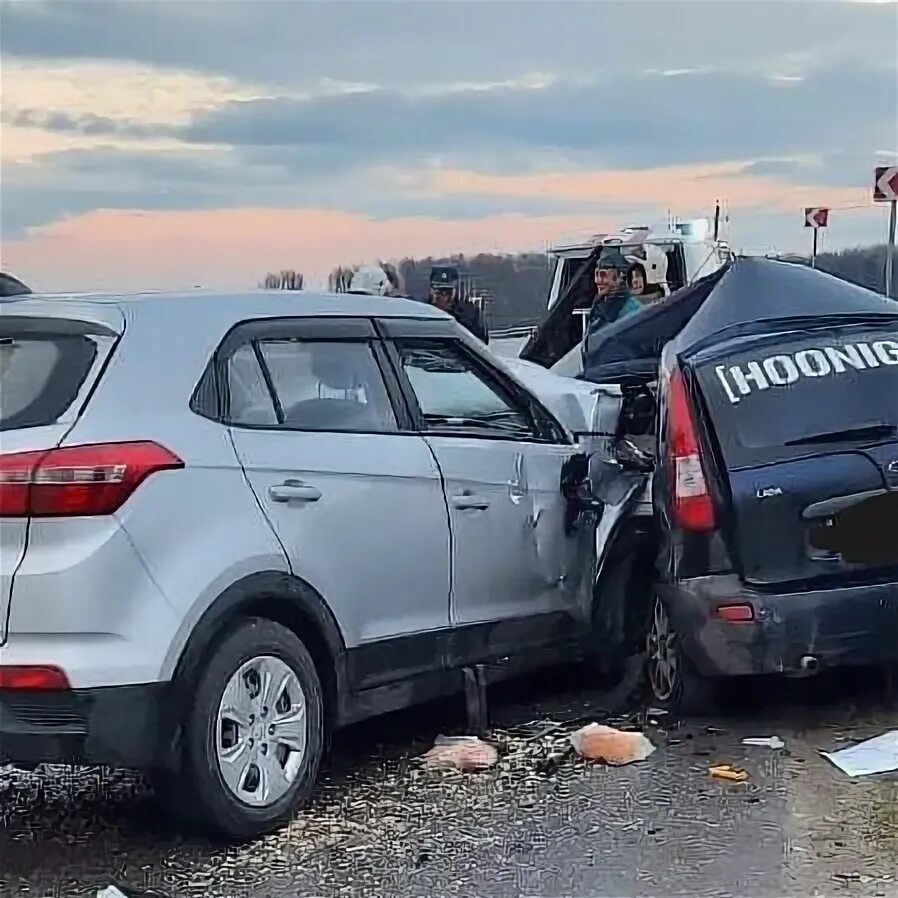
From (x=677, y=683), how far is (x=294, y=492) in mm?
1828

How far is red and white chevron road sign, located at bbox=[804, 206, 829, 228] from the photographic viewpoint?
62.3 ft

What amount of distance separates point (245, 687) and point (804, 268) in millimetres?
2938

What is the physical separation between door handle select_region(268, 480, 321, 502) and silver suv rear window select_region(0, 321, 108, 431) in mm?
685

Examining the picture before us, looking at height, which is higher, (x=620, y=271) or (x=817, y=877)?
(x=620, y=271)

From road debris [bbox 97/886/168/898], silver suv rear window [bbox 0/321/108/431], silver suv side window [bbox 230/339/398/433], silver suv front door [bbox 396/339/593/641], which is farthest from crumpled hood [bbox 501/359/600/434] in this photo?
road debris [bbox 97/886/168/898]

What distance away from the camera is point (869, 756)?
5.48 metres

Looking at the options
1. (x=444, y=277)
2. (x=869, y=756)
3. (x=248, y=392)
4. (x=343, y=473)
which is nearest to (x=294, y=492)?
(x=343, y=473)

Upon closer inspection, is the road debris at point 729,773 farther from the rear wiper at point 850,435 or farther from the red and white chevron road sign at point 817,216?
the red and white chevron road sign at point 817,216

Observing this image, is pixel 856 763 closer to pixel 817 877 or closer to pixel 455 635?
pixel 817 877

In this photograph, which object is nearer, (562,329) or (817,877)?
(817,877)

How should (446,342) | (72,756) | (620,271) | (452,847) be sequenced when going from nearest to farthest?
(72,756), (452,847), (446,342), (620,271)

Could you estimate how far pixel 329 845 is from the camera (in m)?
4.79

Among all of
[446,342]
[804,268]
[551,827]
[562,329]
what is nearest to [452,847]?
[551,827]

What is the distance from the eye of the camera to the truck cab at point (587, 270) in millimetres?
11641
